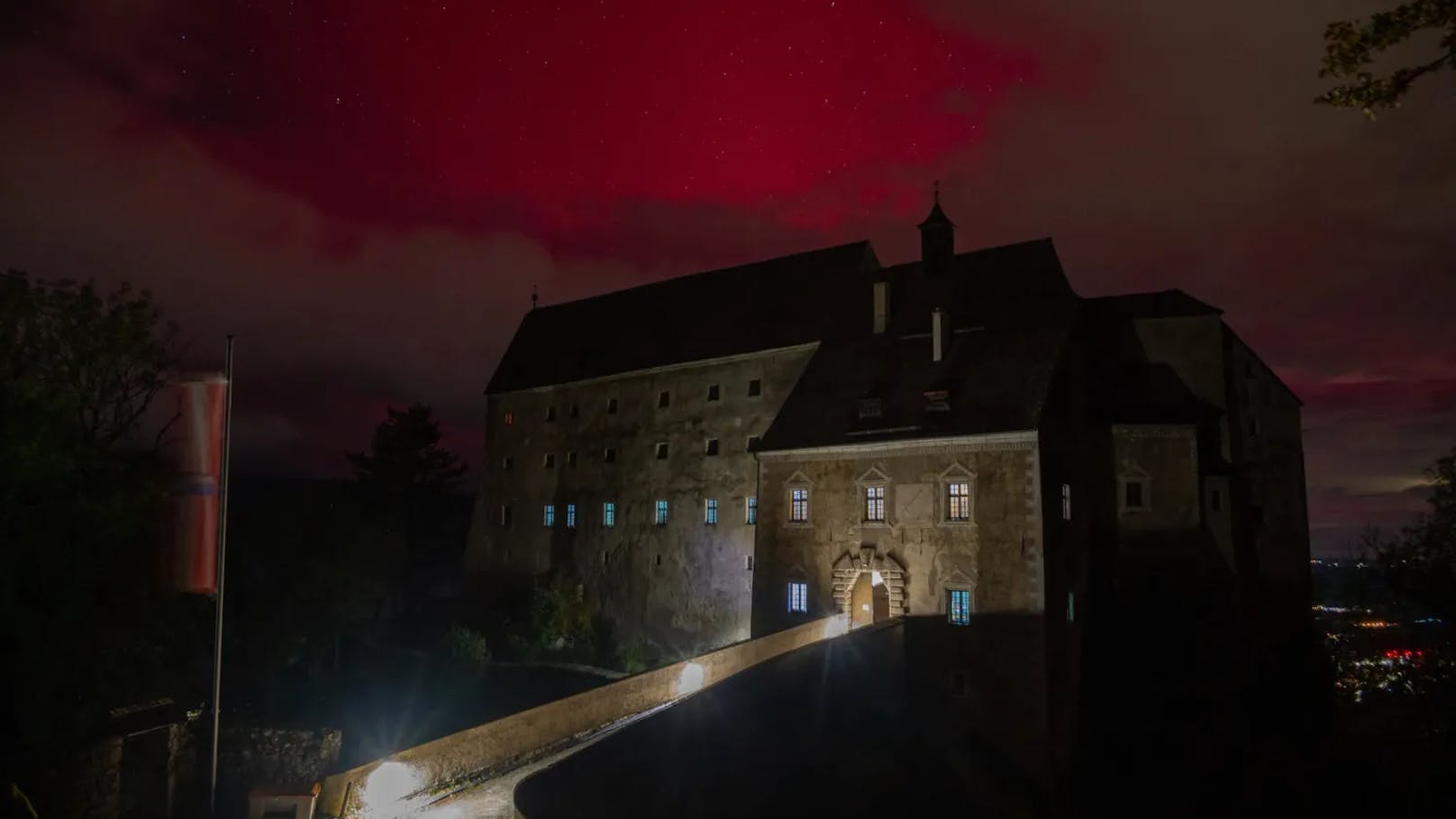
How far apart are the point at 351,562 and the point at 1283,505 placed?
128 ft

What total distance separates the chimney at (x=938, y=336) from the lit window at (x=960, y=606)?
7.69 m

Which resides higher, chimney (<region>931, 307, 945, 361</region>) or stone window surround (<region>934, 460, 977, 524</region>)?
chimney (<region>931, 307, 945, 361</region>)

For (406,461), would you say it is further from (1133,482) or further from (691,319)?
(1133,482)

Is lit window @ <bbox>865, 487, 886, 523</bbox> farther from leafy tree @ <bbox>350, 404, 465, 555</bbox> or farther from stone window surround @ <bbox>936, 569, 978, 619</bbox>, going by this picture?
leafy tree @ <bbox>350, 404, 465, 555</bbox>

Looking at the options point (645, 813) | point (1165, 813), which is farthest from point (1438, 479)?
point (645, 813)

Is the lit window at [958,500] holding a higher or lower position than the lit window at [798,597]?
higher

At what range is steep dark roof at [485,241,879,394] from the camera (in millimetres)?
39000

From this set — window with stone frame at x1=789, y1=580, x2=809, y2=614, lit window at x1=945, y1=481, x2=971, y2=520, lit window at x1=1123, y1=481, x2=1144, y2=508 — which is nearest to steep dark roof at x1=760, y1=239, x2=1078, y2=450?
lit window at x1=945, y1=481, x2=971, y2=520

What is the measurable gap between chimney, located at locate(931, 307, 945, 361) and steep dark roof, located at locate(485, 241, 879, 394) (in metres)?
4.97

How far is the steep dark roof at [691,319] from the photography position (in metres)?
39.0

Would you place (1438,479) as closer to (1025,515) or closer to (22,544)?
(1025,515)

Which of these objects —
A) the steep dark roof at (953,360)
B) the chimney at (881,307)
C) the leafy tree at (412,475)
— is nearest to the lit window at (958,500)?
the steep dark roof at (953,360)

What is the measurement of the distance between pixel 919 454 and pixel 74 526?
22.0m

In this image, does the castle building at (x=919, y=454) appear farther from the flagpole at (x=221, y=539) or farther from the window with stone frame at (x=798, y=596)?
the flagpole at (x=221, y=539)
